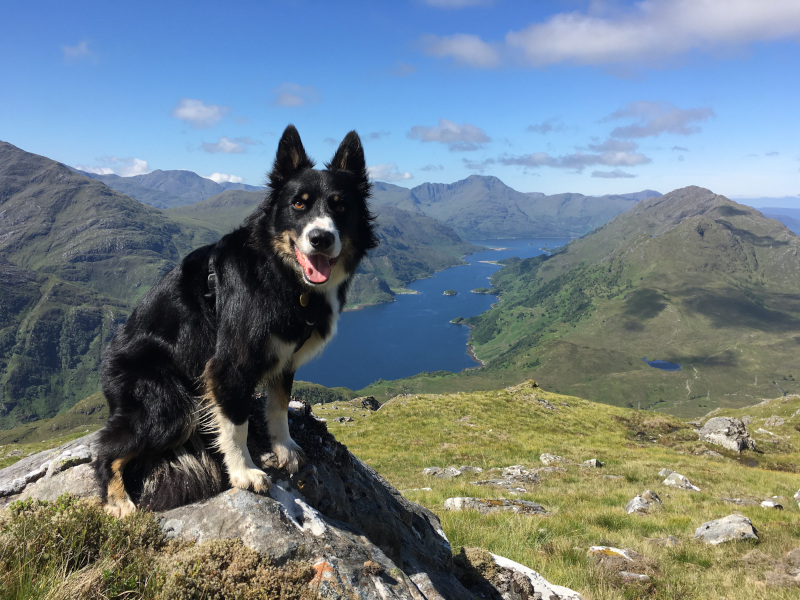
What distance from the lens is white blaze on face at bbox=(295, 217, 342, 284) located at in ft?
14.8

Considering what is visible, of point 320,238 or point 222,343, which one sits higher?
point 320,238

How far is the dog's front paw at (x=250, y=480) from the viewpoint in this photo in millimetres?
4289

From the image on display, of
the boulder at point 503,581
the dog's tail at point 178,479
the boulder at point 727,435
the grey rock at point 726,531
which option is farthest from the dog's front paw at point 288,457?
the boulder at point 727,435

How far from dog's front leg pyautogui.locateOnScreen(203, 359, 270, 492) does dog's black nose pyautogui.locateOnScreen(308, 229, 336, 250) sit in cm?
159

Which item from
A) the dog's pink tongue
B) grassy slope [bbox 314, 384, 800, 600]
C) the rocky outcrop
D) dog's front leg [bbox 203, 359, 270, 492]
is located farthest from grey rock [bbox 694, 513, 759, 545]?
the dog's pink tongue

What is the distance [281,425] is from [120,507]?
1.74 metres

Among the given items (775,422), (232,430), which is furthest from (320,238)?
(775,422)

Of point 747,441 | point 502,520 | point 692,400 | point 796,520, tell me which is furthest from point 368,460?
point 692,400

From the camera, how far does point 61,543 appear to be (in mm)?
3203

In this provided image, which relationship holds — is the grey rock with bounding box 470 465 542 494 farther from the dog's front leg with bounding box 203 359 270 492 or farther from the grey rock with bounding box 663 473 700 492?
the dog's front leg with bounding box 203 359 270 492

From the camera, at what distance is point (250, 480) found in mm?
4309

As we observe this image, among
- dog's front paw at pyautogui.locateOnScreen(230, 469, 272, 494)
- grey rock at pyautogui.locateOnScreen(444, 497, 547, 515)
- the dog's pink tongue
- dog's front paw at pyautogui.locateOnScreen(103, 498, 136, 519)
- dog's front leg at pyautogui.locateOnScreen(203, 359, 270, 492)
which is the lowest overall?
grey rock at pyautogui.locateOnScreen(444, 497, 547, 515)

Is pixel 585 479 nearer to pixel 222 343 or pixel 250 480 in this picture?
pixel 250 480

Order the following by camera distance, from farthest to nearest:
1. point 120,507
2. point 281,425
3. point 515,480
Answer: point 515,480 < point 281,425 < point 120,507
